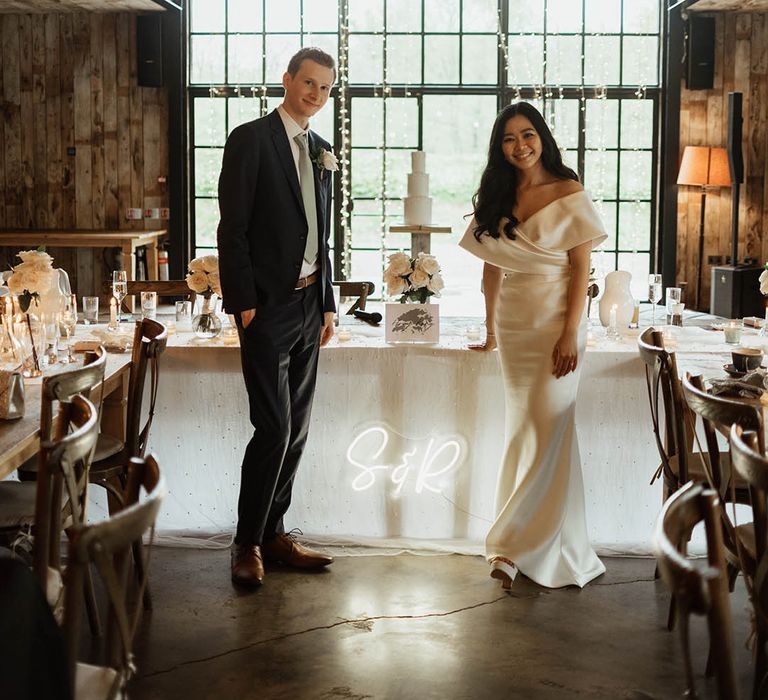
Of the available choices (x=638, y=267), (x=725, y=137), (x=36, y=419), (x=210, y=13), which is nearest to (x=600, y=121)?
(x=725, y=137)

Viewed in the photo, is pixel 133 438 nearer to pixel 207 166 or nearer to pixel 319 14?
pixel 207 166

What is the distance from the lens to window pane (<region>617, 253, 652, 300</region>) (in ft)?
34.4

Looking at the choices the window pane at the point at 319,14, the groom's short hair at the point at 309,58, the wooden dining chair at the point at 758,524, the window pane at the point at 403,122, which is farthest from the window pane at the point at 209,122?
the wooden dining chair at the point at 758,524

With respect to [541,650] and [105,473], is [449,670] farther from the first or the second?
[105,473]

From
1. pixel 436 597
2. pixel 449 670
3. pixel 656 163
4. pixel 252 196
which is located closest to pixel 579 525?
pixel 436 597

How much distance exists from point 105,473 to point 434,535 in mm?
1375

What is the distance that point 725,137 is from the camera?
33.6 ft

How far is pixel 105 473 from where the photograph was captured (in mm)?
3600

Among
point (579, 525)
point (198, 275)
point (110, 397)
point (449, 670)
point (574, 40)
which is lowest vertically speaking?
point (449, 670)

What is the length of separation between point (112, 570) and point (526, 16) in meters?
9.51

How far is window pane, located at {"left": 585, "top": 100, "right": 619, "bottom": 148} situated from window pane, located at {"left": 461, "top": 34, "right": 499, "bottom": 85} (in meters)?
0.96

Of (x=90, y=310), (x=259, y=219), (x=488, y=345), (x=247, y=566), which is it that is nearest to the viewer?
(x=259, y=219)

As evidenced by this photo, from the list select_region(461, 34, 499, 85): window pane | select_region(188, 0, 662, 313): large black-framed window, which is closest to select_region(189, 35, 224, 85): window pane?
select_region(188, 0, 662, 313): large black-framed window

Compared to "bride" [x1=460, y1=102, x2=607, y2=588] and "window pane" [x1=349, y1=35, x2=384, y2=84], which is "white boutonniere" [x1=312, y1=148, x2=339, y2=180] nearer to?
"bride" [x1=460, y1=102, x2=607, y2=588]
